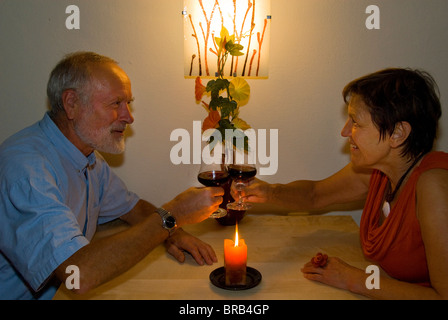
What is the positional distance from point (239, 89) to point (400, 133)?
26.0 inches

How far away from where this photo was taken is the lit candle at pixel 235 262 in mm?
1246

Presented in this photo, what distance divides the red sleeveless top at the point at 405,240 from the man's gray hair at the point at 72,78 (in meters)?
1.08

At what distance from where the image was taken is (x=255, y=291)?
1255 mm

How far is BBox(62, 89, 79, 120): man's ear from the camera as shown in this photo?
1.44 metres

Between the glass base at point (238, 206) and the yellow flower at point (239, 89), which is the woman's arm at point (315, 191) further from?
the yellow flower at point (239, 89)

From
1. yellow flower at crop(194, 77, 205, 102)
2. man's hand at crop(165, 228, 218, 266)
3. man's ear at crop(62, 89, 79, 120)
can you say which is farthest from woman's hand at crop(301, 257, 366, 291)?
man's ear at crop(62, 89, 79, 120)

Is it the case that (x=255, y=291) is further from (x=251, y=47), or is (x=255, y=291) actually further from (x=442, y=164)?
(x=251, y=47)

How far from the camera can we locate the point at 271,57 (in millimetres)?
1852

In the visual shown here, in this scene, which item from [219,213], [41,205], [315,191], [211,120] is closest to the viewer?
[41,205]

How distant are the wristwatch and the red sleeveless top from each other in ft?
2.14

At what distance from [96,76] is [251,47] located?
2.27ft

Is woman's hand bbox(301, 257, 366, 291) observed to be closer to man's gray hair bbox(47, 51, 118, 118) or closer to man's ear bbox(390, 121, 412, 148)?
man's ear bbox(390, 121, 412, 148)

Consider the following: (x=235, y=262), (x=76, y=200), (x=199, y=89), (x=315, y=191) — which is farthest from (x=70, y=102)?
(x=315, y=191)

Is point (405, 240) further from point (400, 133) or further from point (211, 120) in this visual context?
point (211, 120)
